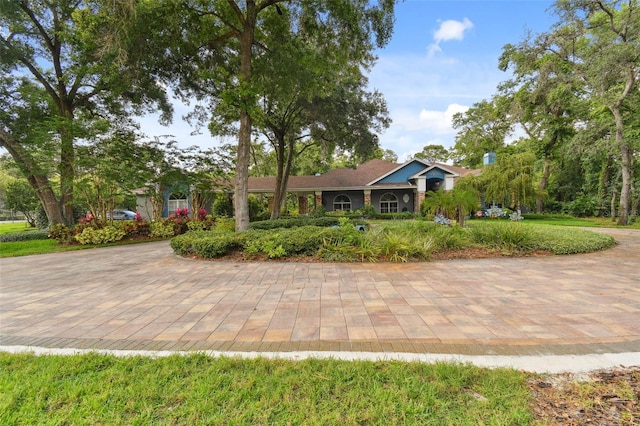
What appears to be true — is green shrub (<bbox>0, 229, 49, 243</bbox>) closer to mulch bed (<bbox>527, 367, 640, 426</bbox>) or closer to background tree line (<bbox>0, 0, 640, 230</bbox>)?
background tree line (<bbox>0, 0, 640, 230</bbox>)

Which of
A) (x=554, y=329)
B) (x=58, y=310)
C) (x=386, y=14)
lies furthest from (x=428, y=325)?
(x=386, y=14)

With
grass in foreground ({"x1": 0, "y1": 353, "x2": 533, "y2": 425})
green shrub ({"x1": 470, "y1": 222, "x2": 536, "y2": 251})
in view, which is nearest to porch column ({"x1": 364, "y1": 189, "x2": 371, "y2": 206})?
green shrub ({"x1": 470, "y1": 222, "x2": 536, "y2": 251})

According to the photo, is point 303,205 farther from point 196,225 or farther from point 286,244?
point 286,244

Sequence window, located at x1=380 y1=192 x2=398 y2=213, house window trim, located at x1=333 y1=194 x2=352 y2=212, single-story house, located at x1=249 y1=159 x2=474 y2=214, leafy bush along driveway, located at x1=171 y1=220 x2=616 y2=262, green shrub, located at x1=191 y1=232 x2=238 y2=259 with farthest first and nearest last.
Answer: house window trim, located at x1=333 y1=194 x2=352 y2=212 → window, located at x1=380 y1=192 x2=398 y2=213 → single-story house, located at x1=249 y1=159 x2=474 y2=214 → green shrub, located at x1=191 y1=232 x2=238 y2=259 → leafy bush along driveway, located at x1=171 y1=220 x2=616 y2=262

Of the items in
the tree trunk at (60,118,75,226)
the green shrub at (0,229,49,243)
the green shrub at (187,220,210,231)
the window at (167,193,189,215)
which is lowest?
the green shrub at (0,229,49,243)

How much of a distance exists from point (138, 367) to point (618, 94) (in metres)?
23.3

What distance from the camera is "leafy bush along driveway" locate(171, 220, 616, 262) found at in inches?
250

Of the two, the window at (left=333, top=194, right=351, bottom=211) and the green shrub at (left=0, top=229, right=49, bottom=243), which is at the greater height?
the window at (left=333, top=194, right=351, bottom=211)

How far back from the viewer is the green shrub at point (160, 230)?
1177 cm

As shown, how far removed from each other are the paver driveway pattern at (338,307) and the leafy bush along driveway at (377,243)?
483mm

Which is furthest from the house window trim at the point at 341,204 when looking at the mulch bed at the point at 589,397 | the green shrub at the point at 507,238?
the mulch bed at the point at 589,397

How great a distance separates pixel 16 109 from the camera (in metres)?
12.0

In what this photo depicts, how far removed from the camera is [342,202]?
23547mm

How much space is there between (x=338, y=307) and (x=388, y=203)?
20.4 meters
